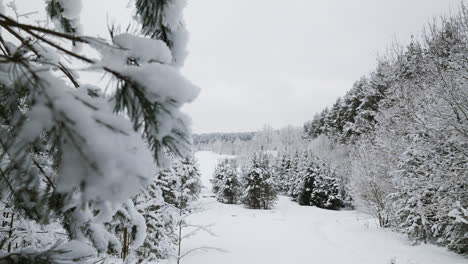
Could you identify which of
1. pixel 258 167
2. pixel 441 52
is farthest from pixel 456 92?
pixel 258 167

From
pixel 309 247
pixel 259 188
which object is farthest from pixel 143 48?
pixel 259 188

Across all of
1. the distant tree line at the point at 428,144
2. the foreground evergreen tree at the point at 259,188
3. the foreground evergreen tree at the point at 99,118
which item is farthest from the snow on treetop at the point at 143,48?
the foreground evergreen tree at the point at 259,188

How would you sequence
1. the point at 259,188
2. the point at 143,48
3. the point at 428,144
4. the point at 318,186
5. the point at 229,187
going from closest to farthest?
the point at 143,48
the point at 428,144
the point at 259,188
the point at 318,186
the point at 229,187

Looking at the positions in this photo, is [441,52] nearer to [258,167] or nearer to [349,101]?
[258,167]

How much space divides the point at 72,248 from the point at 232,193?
28.1m

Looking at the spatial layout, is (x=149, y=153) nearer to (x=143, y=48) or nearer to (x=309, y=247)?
(x=143, y=48)

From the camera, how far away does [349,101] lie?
33.2 metres

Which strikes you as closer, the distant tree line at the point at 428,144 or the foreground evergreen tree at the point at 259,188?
the distant tree line at the point at 428,144

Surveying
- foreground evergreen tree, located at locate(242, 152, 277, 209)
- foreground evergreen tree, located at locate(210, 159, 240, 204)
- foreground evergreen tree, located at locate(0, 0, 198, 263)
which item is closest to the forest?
foreground evergreen tree, located at locate(0, 0, 198, 263)

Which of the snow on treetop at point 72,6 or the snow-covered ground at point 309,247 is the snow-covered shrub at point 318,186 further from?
the snow on treetop at point 72,6

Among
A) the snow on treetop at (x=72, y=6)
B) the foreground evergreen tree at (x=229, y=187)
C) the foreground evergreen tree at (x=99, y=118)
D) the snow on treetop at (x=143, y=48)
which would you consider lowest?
the foreground evergreen tree at (x=229, y=187)

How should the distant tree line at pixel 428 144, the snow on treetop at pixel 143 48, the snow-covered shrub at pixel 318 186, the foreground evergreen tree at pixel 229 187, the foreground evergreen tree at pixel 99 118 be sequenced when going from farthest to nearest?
the foreground evergreen tree at pixel 229 187, the snow-covered shrub at pixel 318 186, the distant tree line at pixel 428 144, the snow on treetop at pixel 143 48, the foreground evergreen tree at pixel 99 118

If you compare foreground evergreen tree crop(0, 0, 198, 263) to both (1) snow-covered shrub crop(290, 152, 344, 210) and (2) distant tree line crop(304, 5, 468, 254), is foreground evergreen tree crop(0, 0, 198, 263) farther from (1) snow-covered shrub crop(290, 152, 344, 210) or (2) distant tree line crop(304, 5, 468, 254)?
(1) snow-covered shrub crop(290, 152, 344, 210)

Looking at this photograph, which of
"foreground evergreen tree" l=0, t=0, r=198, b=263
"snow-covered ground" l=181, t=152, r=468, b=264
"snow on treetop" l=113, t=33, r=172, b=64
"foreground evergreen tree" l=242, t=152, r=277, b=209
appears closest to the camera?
"foreground evergreen tree" l=0, t=0, r=198, b=263
